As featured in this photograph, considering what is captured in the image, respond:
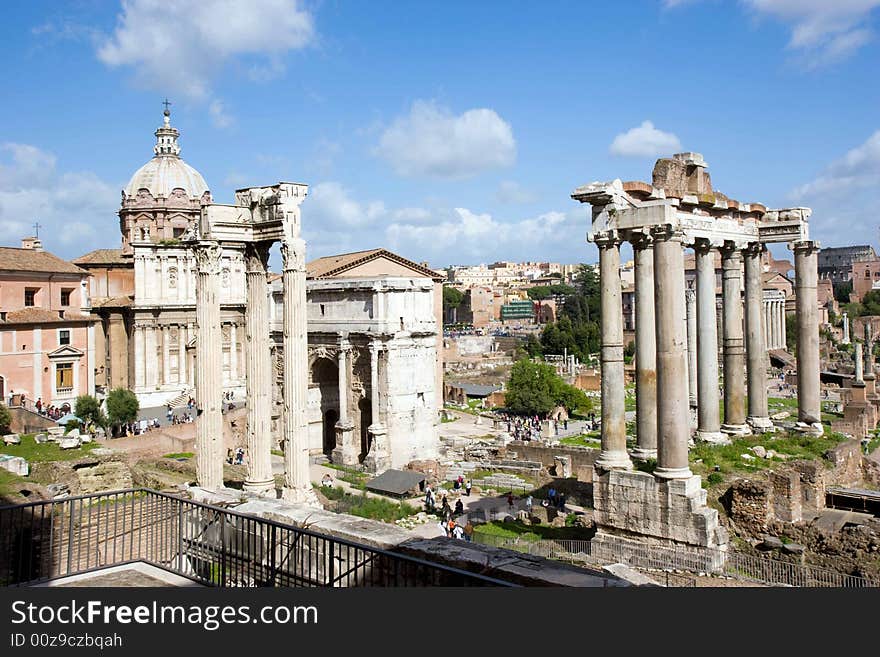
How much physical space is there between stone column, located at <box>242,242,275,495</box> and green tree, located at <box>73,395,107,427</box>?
16.4 m

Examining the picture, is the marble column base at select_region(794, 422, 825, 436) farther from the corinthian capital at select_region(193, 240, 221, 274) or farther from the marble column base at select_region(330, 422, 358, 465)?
the marble column base at select_region(330, 422, 358, 465)

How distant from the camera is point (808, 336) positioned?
58.5ft

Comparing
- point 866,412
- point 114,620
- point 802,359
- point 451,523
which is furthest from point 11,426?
point 866,412

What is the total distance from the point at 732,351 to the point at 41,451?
1812cm

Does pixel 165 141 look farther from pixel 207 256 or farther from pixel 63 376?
pixel 207 256

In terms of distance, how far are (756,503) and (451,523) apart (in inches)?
304

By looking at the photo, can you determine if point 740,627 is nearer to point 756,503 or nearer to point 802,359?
point 756,503

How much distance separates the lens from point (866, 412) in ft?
117

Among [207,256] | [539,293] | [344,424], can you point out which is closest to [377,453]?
[344,424]

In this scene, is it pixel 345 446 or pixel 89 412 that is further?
pixel 345 446

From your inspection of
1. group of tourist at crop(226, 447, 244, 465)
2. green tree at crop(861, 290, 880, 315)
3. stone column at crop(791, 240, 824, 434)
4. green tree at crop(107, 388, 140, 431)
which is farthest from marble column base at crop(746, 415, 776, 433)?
green tree at crop(861, 290, 880, 315)

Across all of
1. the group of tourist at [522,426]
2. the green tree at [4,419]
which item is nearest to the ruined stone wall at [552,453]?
the group of tourist at [522,426]

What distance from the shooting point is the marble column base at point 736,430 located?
1720 centimetres

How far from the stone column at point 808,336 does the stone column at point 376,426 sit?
1844 centimetres
